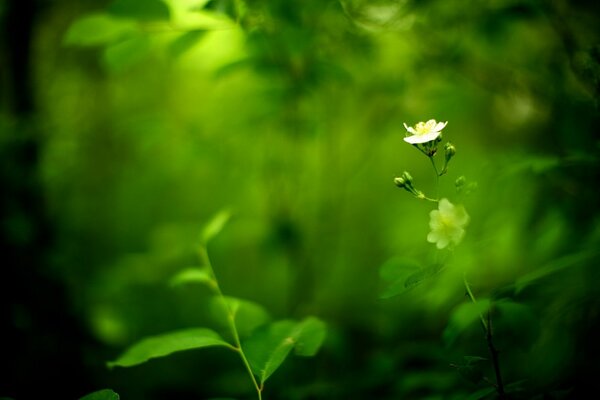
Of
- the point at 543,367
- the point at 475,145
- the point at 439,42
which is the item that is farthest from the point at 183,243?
the point at 475,145

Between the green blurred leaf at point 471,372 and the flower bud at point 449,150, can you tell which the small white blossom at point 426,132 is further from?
the green blurred leaf at point 471,372

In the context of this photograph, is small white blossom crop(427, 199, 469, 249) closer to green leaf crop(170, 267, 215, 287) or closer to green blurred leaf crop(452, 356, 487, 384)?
green blurred leaf crop(452, 356, 487, 384)

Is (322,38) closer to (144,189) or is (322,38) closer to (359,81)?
(359,81)

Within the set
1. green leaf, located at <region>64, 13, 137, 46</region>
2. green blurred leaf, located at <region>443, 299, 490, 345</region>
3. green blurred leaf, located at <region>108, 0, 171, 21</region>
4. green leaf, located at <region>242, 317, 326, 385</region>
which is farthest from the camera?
green leaf, located at <region>64, 13, 137, 46</region>

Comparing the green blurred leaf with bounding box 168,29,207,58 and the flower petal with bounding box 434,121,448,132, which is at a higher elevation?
the green blurred leaf with bounding box 168,29,207,58

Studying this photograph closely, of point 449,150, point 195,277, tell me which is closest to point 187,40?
point 195,277

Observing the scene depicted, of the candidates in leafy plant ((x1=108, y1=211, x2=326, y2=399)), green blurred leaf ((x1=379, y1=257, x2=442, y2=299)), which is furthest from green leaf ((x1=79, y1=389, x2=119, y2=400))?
green blurred leaf ((x1=379, y1=257, x2=442, y2=299))
